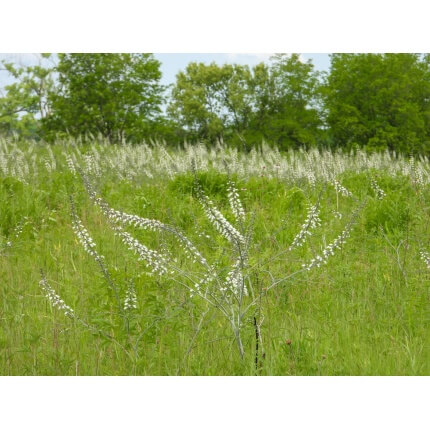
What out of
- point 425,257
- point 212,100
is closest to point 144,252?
point 212,100

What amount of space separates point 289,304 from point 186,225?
2014 mm

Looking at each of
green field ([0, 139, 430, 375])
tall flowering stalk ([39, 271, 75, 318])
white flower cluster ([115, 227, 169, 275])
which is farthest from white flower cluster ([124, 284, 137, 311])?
tall flowering stalk ([39, 271, 75, 318])

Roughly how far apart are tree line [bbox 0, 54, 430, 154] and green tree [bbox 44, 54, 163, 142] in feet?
0.04

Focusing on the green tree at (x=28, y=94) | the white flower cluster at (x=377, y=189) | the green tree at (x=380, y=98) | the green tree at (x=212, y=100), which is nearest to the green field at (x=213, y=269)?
the white flower cluster at (x=377, y=189)

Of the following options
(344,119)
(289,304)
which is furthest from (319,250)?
(344,119)

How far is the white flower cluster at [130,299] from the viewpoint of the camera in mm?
3136

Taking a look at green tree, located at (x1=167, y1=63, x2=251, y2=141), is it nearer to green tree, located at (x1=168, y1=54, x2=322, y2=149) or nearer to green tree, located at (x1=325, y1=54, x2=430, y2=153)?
green tree, located at (x1=168, y1=54, x2=322, y2=149)

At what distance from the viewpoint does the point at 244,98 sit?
4859 millimetres

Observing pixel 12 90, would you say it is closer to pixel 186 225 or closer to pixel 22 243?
pixel 22 243

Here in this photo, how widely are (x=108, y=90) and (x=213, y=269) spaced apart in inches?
110

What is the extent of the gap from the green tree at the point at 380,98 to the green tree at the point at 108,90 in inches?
77.0

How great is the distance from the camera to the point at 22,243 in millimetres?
4992

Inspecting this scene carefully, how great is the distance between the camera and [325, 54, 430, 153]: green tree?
507 cm

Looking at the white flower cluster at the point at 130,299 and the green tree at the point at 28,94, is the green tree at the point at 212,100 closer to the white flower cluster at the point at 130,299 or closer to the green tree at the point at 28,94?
the green tree at the point at 28,94
